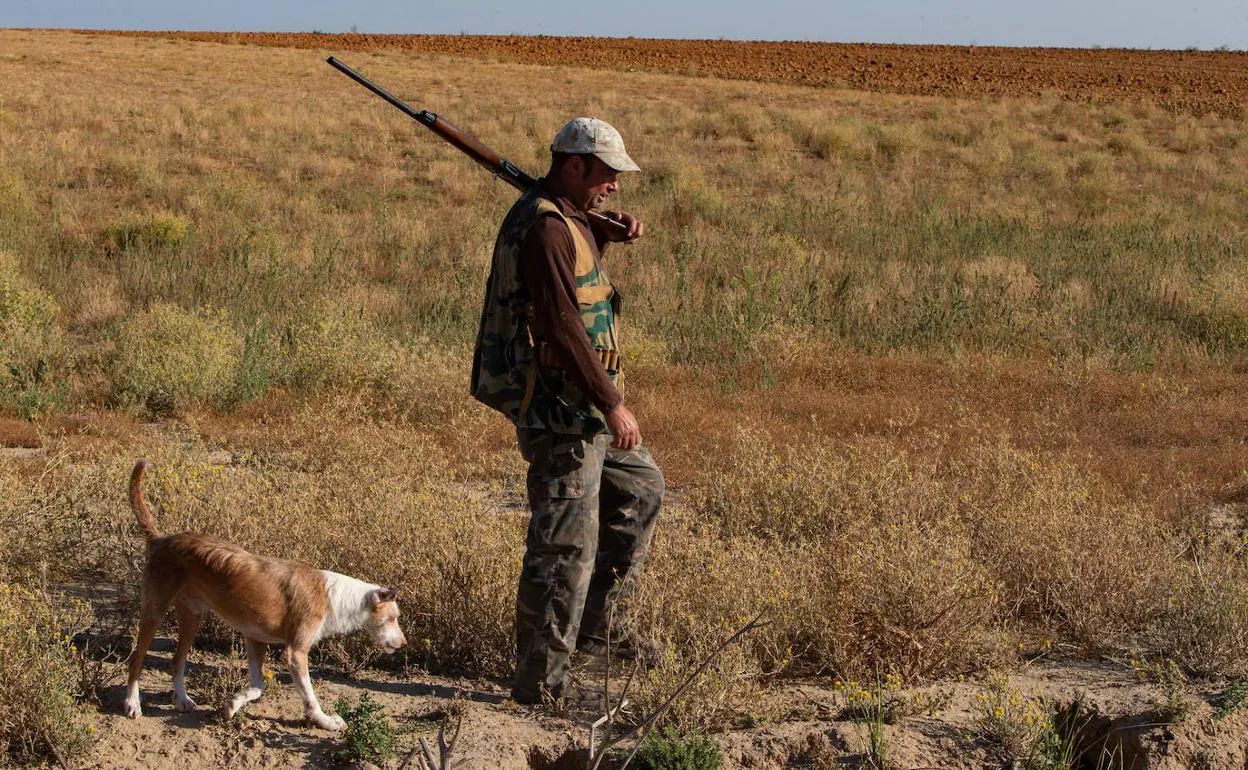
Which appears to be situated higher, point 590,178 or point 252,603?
point 590,178

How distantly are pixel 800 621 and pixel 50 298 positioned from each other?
6.78 meters

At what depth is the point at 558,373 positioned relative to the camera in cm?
364

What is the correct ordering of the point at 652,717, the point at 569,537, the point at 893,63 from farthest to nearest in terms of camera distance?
the point at 893,63, the point at 569,537, the point at 652,717

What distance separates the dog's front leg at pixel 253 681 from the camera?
11.9 ft

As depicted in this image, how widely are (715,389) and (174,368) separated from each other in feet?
11.8

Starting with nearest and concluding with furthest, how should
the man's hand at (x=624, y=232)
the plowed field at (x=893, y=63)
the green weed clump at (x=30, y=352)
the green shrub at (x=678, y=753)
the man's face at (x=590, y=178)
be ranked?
the green shrub at (x=678, y=753) < the man's face at (x=590, y=178) < the man's hand at (x=624, y=232) < the green weed clump at (x=30, y=352) < the plowed field at (x=893, y=63)

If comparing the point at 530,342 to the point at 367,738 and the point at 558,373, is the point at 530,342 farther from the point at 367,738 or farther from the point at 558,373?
the point at 367,738

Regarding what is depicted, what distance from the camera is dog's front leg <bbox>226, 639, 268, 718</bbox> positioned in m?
3.62

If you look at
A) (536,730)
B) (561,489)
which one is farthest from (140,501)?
(536,730)

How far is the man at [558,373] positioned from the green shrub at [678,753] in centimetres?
40

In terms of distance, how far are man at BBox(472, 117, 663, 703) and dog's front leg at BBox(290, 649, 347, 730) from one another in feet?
1.97

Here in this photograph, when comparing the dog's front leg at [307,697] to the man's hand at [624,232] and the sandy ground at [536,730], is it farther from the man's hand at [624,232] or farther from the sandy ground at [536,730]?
the man's hand at [624,232]

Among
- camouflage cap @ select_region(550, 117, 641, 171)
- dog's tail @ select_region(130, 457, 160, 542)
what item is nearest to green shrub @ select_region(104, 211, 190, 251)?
dog's tail @ select_region(130, 457, 160, 542)

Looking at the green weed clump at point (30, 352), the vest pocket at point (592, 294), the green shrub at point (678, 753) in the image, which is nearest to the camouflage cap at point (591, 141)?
the vest pocket at point (592, 294)
